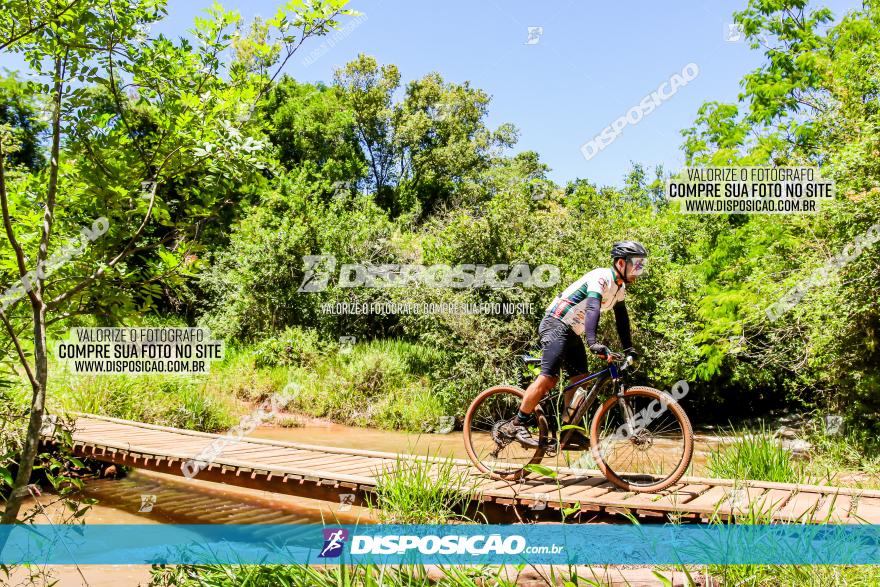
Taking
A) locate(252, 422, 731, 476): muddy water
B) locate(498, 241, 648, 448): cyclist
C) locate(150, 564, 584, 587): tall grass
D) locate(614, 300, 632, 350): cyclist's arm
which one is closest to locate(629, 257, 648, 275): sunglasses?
locate(498, 241, 648, 448): cyclist

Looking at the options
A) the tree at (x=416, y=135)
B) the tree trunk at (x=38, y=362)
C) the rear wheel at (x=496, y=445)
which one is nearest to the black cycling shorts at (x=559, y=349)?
the rear wheel at (x=496, y=445)

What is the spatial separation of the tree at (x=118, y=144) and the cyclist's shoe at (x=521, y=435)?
10.2ft

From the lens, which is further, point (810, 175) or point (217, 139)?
point (810, 175)

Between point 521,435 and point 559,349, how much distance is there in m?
0.83

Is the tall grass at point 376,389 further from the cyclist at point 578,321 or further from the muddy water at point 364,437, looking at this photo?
the cyclist at point 578,321

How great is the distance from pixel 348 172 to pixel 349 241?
15.4 m

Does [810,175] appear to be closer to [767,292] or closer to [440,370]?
[767,292]

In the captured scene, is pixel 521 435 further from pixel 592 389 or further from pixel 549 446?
pixel 592 389

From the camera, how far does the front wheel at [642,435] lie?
4785mm

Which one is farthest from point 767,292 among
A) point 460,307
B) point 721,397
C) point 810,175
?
point 460,307

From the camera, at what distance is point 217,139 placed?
3195mm

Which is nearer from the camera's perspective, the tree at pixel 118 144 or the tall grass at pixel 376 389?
the tree at pixel 118 144

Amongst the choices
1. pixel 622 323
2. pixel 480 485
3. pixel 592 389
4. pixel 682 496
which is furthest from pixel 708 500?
pixel 480 485

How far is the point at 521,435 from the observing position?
17.8 feet
